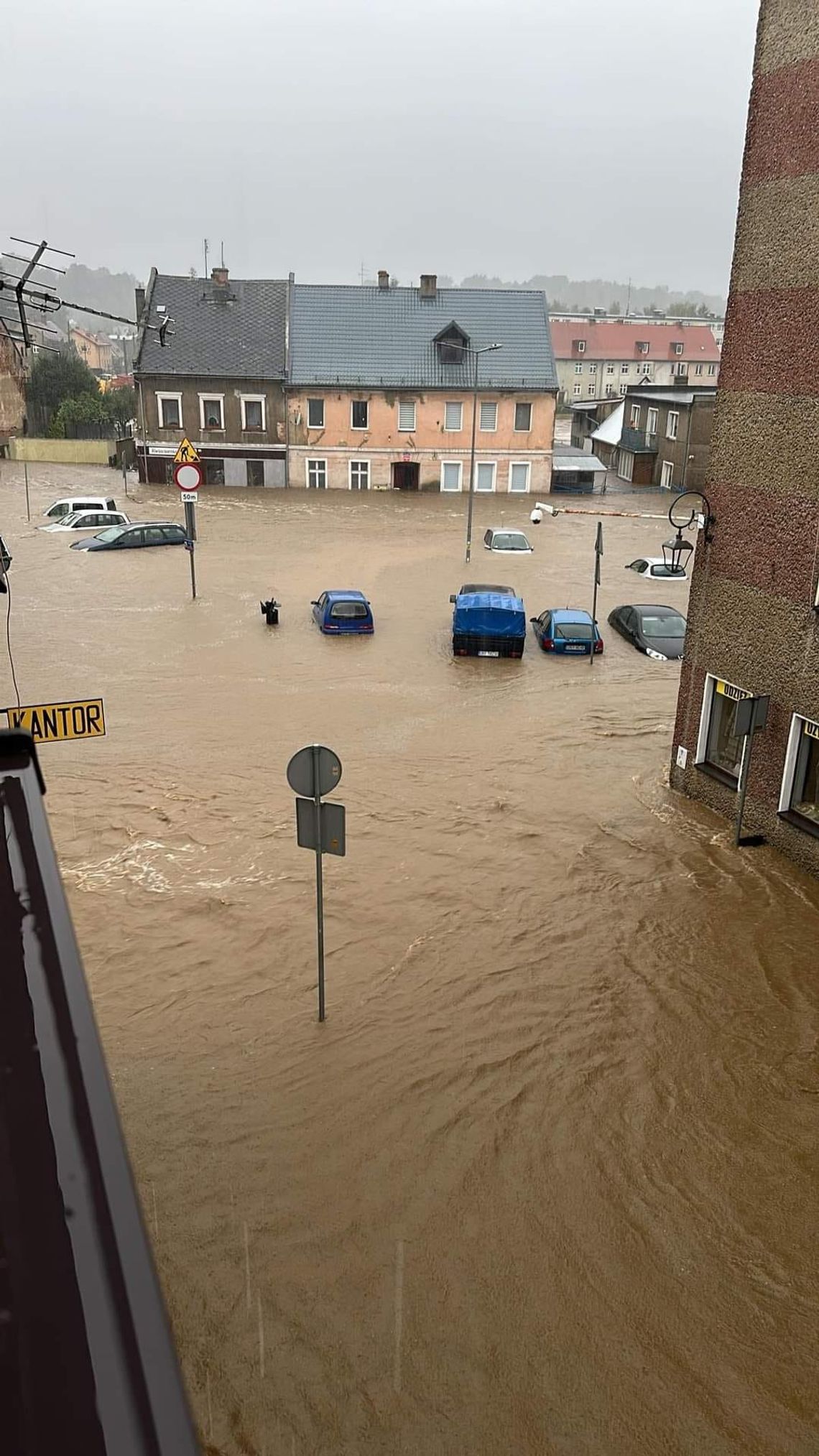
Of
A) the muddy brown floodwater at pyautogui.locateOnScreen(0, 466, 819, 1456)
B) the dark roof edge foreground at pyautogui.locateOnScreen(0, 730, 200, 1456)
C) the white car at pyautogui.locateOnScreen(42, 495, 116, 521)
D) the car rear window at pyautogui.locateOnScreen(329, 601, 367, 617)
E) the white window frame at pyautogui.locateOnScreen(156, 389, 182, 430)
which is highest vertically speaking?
the white window frame at pyautogui.locateOnScreen(156, 389, 182, 430)

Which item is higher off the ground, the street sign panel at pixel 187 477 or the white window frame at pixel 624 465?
the street sign panel at pixel 187 477

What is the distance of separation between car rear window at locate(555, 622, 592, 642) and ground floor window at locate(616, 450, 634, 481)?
31.2 m

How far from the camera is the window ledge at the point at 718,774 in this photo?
13.2 meters

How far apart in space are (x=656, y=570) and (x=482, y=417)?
61.4ft

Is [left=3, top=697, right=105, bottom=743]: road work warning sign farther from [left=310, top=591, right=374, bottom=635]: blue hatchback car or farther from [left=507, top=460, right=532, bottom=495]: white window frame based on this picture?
[left=507, top=460, right=532, bottom=495]: white window frame

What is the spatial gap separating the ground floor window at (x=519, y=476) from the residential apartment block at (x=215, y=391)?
1038 cm

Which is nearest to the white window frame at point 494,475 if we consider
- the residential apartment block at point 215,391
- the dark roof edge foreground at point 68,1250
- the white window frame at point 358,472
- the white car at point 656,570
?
the white window frame at point 358,472

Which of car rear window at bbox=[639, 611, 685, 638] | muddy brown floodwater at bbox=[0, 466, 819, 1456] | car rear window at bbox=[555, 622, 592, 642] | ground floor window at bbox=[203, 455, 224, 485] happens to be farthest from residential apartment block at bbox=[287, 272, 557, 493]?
muddy brown floodwater at bbox=[0, 466, 819, 1456]

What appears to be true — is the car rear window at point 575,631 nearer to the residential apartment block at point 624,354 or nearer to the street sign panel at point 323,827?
the street sign panel at point 323,827

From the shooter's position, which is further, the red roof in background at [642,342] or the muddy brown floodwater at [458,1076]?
the red roof in background at [642,342]

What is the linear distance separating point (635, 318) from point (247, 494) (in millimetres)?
77874

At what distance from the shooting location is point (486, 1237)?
6.80 meters

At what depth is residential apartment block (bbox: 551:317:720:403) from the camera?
8244 cm

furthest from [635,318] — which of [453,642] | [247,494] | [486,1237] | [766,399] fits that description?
[486,1237]
